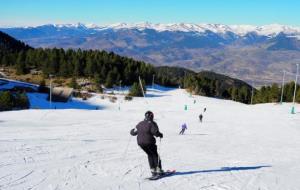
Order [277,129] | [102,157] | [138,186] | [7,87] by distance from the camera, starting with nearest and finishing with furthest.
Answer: [138,186]
[102,157]
[277,129]
[7,87]

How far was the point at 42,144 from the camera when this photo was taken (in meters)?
20.5

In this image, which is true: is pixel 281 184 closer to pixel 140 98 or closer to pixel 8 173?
pixel 8 173

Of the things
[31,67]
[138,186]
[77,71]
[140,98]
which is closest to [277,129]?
[138,186]

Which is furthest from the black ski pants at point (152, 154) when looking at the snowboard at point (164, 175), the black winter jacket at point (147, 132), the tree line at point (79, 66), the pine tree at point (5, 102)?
the tree line at point (79, 66)

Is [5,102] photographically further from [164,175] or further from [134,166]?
[164,175]

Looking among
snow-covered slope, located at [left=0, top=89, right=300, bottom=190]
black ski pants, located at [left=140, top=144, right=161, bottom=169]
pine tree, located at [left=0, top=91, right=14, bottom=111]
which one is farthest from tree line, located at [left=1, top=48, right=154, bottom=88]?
black ski pants, located at [left=140, top=144, right=161, bottom=169]

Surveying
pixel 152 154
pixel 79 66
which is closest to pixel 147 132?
pixel 152 154

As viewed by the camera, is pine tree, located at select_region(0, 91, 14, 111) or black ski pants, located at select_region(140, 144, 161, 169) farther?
pine tree, located at select_region(0, 91, 14, 111)

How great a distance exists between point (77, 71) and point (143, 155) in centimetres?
11616

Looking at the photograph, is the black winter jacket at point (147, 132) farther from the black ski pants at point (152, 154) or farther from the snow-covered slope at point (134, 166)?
the snow-covered slope at point (134, 166)

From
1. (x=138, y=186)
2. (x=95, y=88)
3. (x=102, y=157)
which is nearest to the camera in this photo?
(x=138, y=186)

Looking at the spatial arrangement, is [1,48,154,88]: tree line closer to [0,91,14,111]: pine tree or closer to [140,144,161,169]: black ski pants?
[0,91,14,111]: pine tree

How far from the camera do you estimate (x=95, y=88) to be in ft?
397

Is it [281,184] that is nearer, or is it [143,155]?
[281,184]
